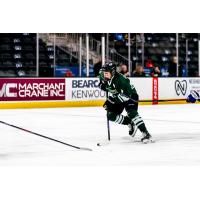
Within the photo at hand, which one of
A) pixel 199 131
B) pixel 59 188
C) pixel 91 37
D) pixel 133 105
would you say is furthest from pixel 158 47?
pixel 59 188

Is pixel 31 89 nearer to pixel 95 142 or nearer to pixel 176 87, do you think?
pixel 176 87

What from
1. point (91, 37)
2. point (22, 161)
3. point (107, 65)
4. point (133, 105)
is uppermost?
point (91, 37)

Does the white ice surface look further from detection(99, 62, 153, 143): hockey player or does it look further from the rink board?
the rink board

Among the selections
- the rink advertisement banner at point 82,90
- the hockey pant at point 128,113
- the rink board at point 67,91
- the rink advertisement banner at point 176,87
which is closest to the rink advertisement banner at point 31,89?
the rink board at point 67,91

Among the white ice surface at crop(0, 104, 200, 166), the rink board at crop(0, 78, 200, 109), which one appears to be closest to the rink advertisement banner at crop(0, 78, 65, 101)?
the rink board at crop(0, 78, 200, 109)

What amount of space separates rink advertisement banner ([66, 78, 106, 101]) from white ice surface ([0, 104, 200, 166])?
3.05m

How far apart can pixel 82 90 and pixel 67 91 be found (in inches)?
16.6

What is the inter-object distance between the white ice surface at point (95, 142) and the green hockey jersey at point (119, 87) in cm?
63

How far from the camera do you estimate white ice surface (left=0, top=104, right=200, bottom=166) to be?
6148 millimetres

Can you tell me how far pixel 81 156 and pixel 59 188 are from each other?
78.7 inches

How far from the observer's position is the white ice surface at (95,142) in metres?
6.15

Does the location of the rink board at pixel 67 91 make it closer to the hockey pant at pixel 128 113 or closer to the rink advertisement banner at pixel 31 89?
the rink advertisement banner at pixel 31 89

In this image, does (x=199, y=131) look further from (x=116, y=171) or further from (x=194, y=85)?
(x=194, y=85)

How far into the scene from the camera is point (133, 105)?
765 cm
